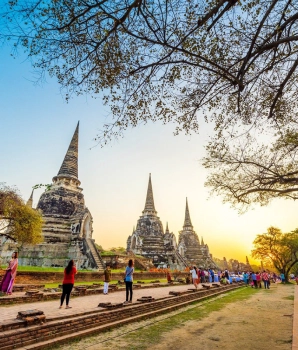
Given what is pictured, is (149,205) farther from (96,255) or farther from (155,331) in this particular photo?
(155,331)

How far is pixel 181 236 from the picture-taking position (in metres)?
51.3

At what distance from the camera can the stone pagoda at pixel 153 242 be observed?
36.3 m

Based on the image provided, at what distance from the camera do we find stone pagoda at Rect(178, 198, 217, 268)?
45.7 metres

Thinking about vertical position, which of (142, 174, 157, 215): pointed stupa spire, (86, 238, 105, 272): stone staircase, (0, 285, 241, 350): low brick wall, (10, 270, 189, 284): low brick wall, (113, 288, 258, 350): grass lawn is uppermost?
(142, 174, 157, 215): pointed stupa spire

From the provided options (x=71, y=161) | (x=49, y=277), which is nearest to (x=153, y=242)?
→ (x=71, y=161)

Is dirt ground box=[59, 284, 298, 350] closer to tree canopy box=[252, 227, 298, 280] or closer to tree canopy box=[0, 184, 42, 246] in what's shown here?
tree canopy box=[0, 184, 42, 246]

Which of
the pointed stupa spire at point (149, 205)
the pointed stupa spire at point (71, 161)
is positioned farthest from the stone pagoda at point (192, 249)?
the pointed stupa spire at point (71, 161)

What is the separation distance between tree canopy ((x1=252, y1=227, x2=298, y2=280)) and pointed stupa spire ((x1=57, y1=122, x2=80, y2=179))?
28.5 metres

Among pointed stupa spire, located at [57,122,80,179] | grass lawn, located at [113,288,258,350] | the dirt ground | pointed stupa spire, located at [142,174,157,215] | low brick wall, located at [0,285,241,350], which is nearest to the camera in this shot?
low brick wall, located at [0,285,241,350]

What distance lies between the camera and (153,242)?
124 ft

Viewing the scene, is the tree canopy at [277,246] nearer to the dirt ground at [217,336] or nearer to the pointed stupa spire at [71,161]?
the pointed stupa spire at [71,161]

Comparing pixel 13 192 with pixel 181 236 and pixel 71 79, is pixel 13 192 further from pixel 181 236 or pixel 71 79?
pixel 181 236

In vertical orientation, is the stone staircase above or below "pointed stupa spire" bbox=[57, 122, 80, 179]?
below

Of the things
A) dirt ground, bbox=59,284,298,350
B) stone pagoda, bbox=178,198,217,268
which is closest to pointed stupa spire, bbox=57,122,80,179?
dirt ground, bbox=59,284,298,350
